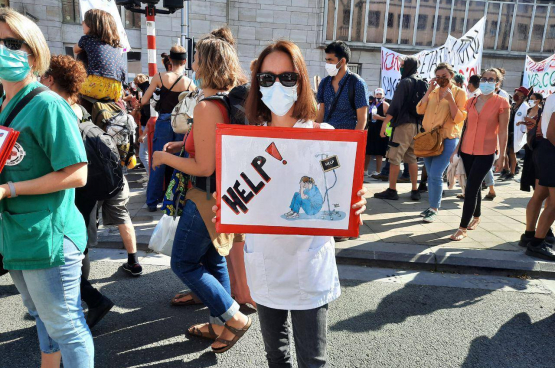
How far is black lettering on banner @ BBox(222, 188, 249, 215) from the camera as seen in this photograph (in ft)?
5.28

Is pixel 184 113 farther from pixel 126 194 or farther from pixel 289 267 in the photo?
pixel 289 267

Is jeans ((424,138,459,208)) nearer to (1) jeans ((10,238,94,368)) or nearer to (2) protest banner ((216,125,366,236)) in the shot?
(2) protest banner ((216,125,366,236))

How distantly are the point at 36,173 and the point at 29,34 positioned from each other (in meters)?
0.63

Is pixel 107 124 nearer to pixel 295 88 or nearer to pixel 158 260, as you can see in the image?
pixel 158 260

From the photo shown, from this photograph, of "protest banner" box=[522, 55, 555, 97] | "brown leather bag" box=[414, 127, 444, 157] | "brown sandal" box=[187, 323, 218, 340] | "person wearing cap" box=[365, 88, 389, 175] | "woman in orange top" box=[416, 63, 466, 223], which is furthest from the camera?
"protest banner" box=[522, 55, 555, 97]

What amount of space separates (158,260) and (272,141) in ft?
10.2

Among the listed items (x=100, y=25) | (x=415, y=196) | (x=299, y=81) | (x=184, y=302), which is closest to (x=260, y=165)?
(x=299, y=81)

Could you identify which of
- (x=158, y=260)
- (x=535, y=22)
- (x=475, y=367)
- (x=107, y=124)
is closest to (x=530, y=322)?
(x=475, y=367)

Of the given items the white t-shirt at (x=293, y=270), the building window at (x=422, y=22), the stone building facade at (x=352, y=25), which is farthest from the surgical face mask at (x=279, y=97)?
the building window at (x=422, y=22)

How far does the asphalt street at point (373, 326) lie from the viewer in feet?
8.71

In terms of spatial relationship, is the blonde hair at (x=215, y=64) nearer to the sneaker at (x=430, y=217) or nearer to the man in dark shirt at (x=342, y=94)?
the man in dark shirt at (x=342, y=94)

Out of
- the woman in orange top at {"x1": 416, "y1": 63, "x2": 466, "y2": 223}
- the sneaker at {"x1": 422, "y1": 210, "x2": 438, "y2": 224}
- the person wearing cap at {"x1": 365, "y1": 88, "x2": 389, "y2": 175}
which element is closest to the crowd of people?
the woman in orange top at {"x1": 416, "y1": 63, "x2": 466, "y2": 223}

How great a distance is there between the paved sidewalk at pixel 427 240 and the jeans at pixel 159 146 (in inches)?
10.0

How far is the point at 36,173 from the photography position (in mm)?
1765
